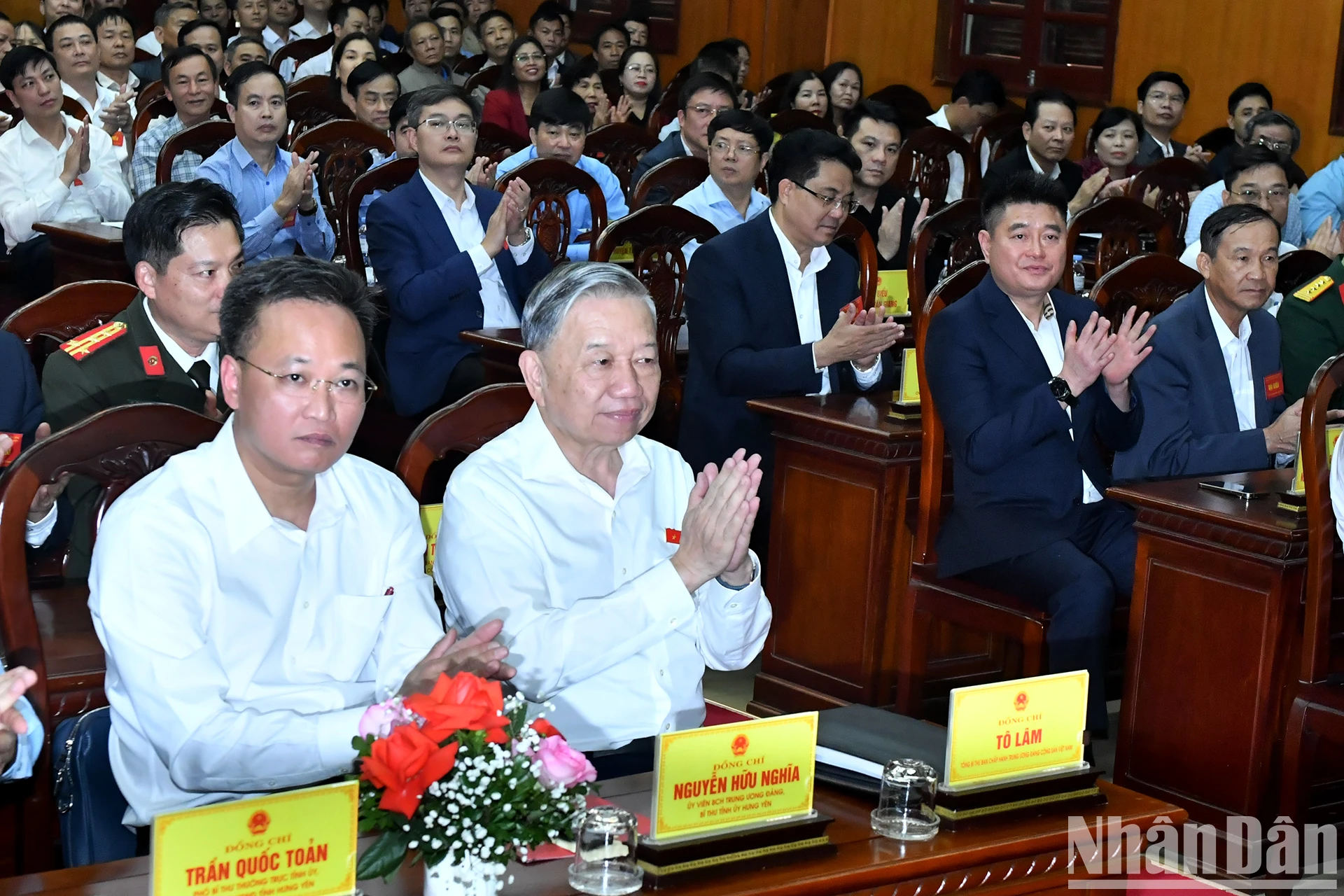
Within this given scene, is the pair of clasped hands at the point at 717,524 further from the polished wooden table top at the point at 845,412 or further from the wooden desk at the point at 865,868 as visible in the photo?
the polished wooden table top at the point at 845,412

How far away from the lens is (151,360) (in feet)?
7.44

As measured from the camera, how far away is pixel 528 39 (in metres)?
7.07

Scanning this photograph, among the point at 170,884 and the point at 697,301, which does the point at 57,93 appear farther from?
the point at 170,884

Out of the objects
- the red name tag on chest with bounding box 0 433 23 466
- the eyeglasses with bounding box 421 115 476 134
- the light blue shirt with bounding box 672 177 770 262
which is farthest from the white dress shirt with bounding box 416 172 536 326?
the red name tag on chest with bounding box 0 433 23 466

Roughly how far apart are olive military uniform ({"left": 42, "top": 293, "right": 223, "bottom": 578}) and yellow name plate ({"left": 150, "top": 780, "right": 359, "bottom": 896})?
1.20 m

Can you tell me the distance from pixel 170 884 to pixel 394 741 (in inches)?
7.0

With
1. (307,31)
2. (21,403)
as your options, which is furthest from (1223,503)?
(307,31)

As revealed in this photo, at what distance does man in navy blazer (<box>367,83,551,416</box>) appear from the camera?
364 centimetres

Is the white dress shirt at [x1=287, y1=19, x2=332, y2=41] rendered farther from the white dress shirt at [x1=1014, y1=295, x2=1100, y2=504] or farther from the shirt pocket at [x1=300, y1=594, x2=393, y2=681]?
the shirt pocket at [x1=300, y1=594, x2=393, y2=681]

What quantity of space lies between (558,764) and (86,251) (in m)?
3.40

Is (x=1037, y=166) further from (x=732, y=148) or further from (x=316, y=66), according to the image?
(x=316, y=66)

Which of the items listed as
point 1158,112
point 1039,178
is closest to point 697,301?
point 1039,178

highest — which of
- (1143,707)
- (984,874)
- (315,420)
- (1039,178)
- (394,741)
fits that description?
(1039,178)

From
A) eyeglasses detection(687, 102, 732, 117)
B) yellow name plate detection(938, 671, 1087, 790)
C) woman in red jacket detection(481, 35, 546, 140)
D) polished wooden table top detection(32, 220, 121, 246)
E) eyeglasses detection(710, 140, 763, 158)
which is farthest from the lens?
woman in red jacket detection(481, 35, 546, 140)
